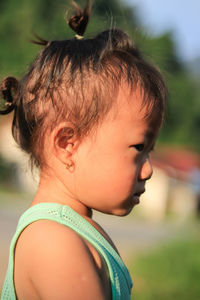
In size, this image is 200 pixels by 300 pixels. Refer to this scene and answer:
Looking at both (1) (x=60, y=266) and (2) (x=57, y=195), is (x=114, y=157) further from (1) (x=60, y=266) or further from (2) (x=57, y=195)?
(1) (x=60, y=266)

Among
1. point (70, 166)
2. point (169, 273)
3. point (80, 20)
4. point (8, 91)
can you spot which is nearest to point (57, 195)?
point (70, 166)

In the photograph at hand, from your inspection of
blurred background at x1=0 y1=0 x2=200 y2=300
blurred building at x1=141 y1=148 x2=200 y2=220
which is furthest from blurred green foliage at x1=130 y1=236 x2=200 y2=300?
blurred building at x1=141 y1=148 x2=200 y2=220

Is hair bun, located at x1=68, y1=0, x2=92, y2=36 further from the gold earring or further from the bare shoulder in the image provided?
the bare shoulder

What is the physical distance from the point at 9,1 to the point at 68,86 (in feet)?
134

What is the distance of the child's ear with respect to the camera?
5.65 ft

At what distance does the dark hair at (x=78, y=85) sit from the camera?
1728 millimetres

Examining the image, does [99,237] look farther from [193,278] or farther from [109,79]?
[193,278]

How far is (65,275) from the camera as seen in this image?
1.50 metres

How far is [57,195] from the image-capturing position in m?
1.77

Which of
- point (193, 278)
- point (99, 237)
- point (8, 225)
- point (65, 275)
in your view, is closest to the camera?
point (65, 275)

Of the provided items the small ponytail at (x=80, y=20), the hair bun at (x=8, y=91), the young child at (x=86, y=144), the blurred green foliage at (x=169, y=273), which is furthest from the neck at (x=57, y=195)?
the blurred green foliage at (x=169, y=273)

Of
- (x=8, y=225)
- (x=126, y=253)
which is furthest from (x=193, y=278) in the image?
(x=8, y=225)

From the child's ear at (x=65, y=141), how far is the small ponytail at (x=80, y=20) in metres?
0.42

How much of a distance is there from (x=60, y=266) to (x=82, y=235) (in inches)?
6.9
